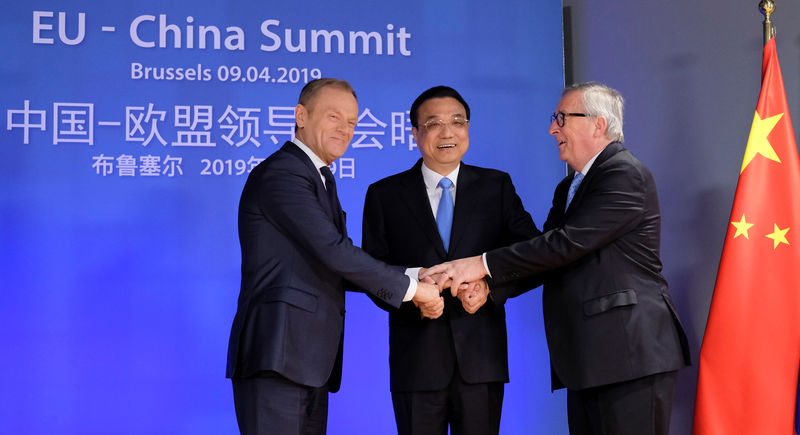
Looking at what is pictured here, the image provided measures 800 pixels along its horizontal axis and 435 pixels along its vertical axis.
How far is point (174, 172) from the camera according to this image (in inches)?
160

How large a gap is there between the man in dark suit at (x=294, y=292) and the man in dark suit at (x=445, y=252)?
14 centimetres

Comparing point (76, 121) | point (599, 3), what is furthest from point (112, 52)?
point (599, 3)

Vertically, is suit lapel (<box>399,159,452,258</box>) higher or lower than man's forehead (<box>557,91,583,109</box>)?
lower

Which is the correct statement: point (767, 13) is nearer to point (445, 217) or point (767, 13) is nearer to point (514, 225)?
point (514, 225)

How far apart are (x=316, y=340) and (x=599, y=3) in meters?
2.89

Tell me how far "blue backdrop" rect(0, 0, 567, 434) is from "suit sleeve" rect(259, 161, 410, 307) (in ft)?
5.59

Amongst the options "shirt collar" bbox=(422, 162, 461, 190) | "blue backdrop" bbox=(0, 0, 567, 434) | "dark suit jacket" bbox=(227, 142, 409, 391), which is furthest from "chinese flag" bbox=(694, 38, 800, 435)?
"blue backdrop" bbox=(0, 0, 567, 434)

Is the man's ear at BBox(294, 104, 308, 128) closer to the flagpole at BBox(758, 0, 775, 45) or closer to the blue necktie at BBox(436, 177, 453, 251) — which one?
the blue necktie at BBox(436, 177, 453, 251)

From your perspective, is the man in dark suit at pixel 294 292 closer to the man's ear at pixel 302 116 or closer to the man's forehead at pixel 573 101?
A: the man's ear at pixel 302 116

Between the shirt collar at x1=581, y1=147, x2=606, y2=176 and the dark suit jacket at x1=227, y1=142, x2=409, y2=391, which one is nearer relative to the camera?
the dark suit jacket at x1=227, y1=142, x2=409, y2=391

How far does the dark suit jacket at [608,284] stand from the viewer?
233cm

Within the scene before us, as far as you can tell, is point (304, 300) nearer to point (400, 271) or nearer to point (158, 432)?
point (400, 271)

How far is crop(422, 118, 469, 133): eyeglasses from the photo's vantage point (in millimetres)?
2812

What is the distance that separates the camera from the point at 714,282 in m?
3.12
